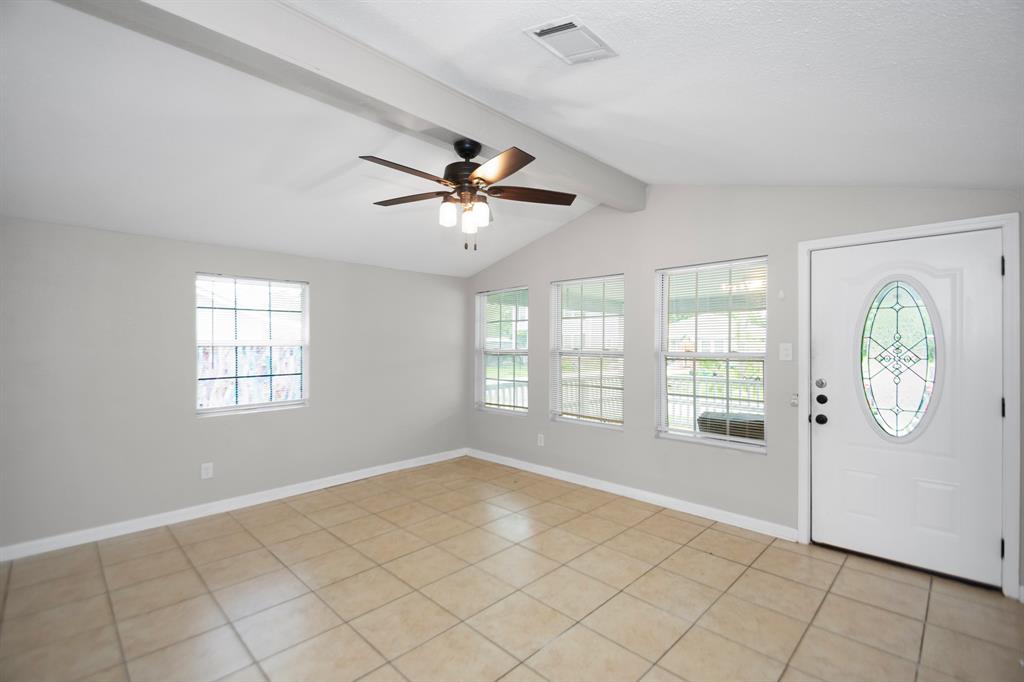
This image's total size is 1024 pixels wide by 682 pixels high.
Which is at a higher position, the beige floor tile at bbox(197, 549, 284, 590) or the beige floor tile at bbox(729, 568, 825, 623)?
the beige floor tile at bbox(729, 568, 825, 623)

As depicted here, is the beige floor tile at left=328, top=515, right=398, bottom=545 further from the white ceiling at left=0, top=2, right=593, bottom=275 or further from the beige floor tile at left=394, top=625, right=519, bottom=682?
the white ceiling at left=0, top=2, right=593, bottom=275

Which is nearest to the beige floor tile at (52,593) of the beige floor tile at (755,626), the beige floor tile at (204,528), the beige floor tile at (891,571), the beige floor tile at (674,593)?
the beige floor tile at (204,528)

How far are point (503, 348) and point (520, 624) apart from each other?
11.6 feet

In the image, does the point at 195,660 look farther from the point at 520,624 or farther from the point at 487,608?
the point at 520,624

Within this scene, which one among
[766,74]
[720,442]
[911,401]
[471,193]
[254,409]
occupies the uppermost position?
[766,74]

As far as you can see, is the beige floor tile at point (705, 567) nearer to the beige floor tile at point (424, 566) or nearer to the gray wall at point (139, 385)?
the beige floor tile at point (424, 566)

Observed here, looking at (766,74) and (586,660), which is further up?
(766,74)

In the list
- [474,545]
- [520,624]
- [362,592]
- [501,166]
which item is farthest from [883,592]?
[501,166]

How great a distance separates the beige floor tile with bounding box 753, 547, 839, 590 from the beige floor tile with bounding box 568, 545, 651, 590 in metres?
0.77

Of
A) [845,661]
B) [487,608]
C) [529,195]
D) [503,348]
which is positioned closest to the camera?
[845,661]

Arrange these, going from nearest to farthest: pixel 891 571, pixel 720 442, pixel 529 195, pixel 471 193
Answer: pixel 471 193
pixel 529 195
pixel 891 571
pixel 720 442

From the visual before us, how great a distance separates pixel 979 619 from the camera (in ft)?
7.99

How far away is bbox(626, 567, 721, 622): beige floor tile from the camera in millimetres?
2561

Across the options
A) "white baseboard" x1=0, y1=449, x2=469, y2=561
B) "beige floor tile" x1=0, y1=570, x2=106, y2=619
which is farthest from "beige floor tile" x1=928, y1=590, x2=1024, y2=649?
"beige floor tile" x1=0, y1=570, x2=106, y2=619
